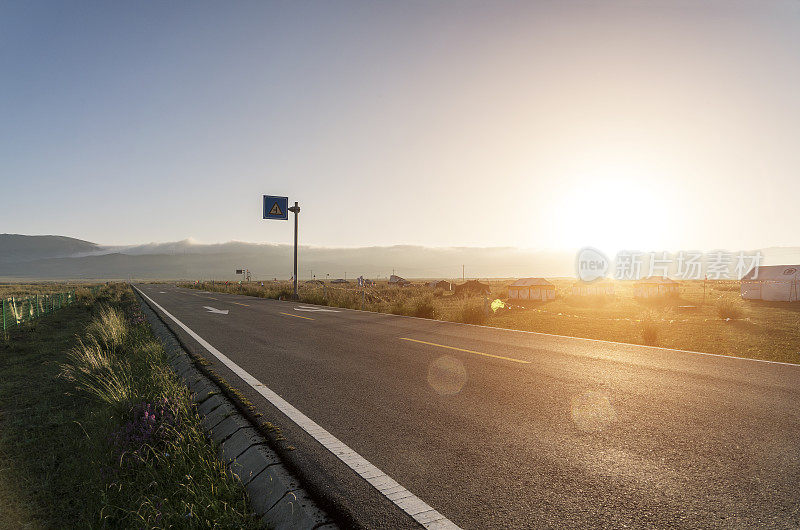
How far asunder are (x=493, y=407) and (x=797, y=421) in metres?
2.97

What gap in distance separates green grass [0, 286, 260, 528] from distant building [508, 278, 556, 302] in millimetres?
30751

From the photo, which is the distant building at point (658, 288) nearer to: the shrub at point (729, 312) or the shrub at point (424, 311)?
the shrub at point (729, 312)

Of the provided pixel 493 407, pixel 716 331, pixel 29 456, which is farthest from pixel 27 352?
pixel 716 331

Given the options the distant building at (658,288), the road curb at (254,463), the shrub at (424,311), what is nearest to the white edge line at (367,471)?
the road curb at (254,463)

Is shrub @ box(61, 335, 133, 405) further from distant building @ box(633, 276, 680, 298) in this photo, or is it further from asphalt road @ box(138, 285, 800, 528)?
distant building @ box(633, 276, 680, 298)

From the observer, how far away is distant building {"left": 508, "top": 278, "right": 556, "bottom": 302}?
114 ft

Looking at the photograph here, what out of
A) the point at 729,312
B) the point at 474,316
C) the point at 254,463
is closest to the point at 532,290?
the point at 729,312

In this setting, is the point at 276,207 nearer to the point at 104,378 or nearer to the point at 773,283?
the point at 104,378

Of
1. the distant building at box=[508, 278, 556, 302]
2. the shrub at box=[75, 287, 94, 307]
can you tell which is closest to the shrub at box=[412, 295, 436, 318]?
the distant building at box=[508, 278, 556, 302]

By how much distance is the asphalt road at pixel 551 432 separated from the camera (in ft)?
8.75

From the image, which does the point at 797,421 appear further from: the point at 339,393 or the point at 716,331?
the point at 716,331

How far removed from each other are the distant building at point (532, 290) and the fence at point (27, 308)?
30.9 m

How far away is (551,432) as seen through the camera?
3.91 m

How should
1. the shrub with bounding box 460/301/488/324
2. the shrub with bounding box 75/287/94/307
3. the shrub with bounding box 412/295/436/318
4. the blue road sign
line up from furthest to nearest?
the shrub with bounding box 75/287/94/307 < the blue road sign < the shrub with bounding box 412/295/436/318 < the shrub with bounding box 460/301/488/324
